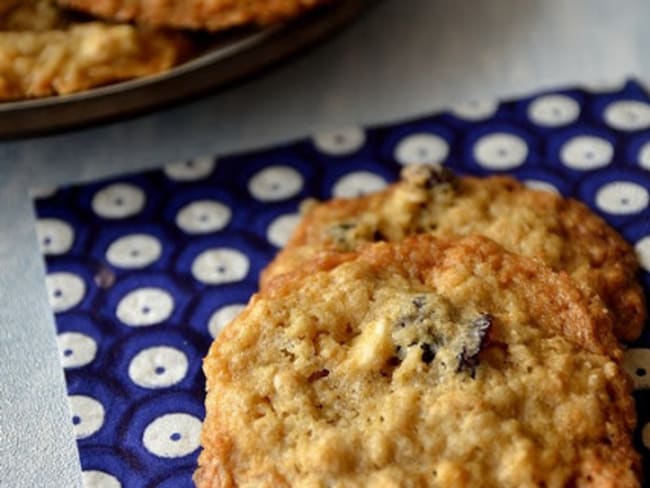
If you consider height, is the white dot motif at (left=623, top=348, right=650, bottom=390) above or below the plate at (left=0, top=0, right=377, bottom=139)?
below

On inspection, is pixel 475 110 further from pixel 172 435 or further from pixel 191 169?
pixel 172 435

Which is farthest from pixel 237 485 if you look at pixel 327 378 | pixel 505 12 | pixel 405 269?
pixel 505 12

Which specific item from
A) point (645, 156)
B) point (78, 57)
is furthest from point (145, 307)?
point (645, 156)

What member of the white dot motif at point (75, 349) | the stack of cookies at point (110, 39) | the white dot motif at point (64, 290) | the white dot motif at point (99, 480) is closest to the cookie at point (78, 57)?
the stack of cookies at point (110, 39)

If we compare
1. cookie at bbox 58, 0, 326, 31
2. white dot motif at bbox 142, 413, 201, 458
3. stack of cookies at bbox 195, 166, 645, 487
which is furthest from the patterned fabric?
cookie at bbox 58, 0, 326, 31

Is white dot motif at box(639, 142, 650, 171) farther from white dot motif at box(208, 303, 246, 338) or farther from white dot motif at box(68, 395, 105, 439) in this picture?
white dot motif at box(68, 395, 105, 439)

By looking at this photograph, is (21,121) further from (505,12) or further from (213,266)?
(505,12)

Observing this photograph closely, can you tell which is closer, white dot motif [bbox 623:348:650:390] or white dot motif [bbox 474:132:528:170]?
white dot motif [bbox 623:348:650:390]

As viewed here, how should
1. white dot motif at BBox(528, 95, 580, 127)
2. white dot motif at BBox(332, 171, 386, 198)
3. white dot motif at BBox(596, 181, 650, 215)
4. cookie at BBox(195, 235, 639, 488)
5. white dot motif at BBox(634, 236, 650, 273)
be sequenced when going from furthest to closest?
white dot motif at BBox(528, 95, 580, 127) < white dot motif at BBox(332, 171, 386, 198) < white dot motif at BBox(596, 181, 650, 215) < white dot motif at BBox(634, 236, 650, 273) < cookie at BBox(195, 235, 639, 488)
